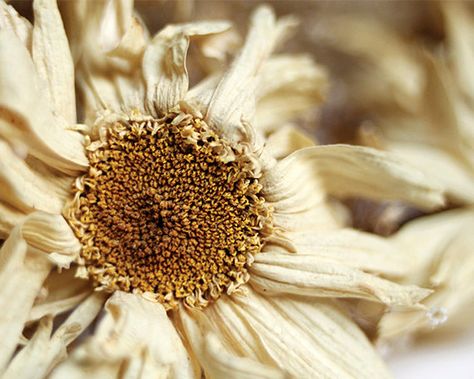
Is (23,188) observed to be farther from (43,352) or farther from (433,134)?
(433,134)

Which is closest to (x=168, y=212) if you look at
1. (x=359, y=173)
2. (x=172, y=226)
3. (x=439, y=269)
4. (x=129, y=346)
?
(x=172, y=226)

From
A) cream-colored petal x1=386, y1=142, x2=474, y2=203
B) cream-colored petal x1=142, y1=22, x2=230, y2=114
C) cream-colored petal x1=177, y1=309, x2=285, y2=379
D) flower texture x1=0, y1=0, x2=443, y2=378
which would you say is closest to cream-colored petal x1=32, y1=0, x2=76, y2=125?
flower texture x1=0, y1=0, x2=443, y2=378

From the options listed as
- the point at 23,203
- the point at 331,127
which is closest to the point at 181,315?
the point at 23,203

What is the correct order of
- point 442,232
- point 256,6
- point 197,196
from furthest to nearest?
point 256,6, point 442,232, point 197,196

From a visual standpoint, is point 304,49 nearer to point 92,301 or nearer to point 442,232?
point 442,232

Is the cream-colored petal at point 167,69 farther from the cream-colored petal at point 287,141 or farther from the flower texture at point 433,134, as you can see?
the flower texture at point 433,134

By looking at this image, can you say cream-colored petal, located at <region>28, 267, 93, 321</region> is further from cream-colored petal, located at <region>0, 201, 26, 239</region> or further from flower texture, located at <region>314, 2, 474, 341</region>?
flower texture, located at <region>314, 2, 474, 341</region>
